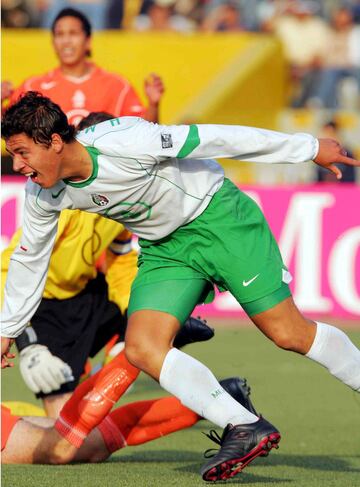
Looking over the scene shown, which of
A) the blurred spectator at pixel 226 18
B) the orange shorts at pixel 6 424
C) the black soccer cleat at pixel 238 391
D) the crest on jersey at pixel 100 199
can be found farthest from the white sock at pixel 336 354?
the blurred spectator at pixel 226 18

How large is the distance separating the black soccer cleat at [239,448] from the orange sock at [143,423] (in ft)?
2.88

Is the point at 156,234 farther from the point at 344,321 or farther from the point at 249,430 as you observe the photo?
the point at 344,321

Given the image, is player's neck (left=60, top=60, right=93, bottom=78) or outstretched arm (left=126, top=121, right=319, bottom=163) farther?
player's neck (left=60, top=60, right=93, bottom=78)

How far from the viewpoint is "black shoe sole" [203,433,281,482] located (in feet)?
15.7

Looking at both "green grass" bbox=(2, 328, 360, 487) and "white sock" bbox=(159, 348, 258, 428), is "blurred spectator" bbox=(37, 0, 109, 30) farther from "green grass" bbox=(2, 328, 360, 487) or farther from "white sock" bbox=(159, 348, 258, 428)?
"white sock" bbox=(159, 348, 258, 428)

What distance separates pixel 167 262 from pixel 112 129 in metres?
0.64

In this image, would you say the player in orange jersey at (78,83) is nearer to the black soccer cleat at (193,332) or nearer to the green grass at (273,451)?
the green grass at (273,451)

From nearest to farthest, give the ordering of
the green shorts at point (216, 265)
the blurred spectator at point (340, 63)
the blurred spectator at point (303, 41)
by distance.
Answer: the green shorts at point (216, 265), the blurred spectator at point (340, 63), the blurred spectator at point (303, 41)

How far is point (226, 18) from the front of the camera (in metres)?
17.6

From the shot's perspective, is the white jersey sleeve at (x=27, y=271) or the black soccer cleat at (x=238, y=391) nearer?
the white jersey sleeve at (x=27, y=271)

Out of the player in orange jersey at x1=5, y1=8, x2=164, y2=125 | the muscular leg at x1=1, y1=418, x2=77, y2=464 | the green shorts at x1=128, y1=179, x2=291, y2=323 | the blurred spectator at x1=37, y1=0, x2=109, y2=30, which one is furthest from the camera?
the blurred spectator at x1=37, y1=0, x2=109, y2=30

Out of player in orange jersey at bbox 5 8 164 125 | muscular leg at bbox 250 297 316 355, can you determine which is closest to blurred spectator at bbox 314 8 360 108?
player in orange jersey at bbox 5 8 164 125

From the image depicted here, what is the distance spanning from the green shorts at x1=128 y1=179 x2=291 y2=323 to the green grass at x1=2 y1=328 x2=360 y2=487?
78 centimetres

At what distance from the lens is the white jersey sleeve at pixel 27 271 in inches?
204
